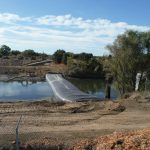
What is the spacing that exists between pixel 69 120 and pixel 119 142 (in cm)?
667

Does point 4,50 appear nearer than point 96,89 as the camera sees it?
No

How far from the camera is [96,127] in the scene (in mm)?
Result: 18000

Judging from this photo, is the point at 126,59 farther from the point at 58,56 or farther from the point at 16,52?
the point at 16,52

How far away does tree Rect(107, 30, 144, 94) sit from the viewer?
146ft

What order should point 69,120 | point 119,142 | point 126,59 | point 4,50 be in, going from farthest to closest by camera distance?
point 4,50, point 126,59, point 69,120, point 119,142

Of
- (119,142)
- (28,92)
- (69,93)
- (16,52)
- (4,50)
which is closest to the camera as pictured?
(119,142)

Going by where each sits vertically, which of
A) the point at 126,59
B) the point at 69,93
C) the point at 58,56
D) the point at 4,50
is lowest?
the point at 69,93

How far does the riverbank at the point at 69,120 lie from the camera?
51.3 ft

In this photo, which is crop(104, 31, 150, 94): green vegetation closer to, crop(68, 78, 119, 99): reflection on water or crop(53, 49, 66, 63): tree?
crop(68, 78, 119, 99): reflection on water

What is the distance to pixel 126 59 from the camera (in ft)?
146

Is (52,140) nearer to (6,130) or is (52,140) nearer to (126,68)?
(6,130)

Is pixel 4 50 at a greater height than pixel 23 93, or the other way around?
pixel 4 50

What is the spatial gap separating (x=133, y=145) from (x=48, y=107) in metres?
12.5

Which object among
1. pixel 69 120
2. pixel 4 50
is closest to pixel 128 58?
pixel 69 120
